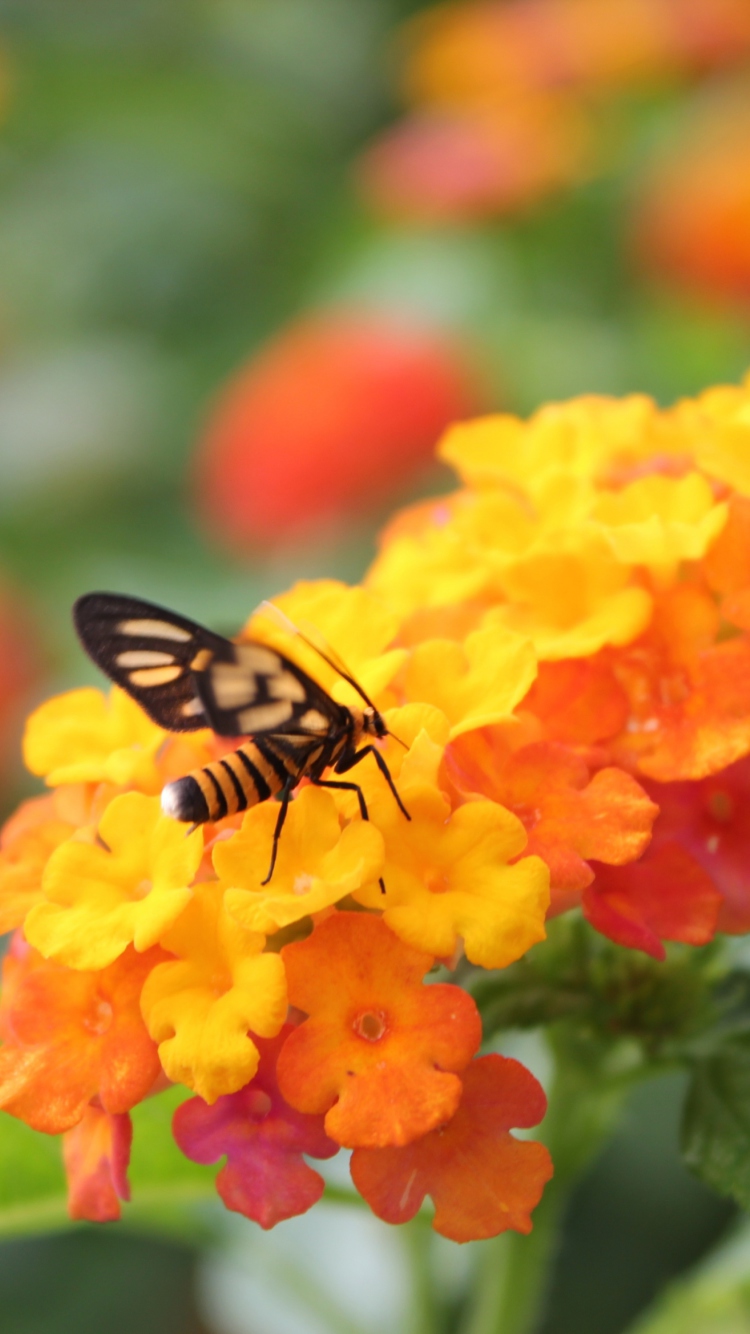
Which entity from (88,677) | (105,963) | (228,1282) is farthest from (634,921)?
(88,677)

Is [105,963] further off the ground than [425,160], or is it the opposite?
[425,160]

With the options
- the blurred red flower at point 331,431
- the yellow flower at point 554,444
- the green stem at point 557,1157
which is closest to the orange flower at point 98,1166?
the green stem at point 557,1157

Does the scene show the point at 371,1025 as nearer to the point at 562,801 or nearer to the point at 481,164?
the point at 562,801

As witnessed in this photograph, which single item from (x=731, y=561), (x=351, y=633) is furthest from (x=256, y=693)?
(x=731, y=561)

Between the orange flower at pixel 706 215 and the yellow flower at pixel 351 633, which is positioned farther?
the orange flower at pixel 706 215

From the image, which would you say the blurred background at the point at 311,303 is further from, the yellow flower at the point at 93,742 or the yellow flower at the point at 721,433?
the yellow flower at the point at 721,433

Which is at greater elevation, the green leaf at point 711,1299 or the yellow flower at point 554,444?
the yellow flower at point 554,444

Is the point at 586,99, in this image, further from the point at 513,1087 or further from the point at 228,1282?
the point at 513,1087
